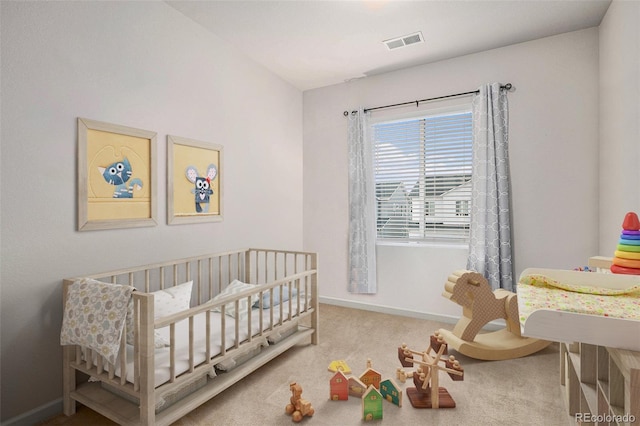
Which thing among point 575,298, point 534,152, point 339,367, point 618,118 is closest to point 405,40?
point 534,152

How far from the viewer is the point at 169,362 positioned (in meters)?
1.60

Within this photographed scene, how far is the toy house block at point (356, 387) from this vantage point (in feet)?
6.17

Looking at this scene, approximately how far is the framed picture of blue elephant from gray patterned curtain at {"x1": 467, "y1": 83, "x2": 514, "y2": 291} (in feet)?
7.31

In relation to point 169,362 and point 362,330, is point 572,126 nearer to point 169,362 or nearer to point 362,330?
point 362,330

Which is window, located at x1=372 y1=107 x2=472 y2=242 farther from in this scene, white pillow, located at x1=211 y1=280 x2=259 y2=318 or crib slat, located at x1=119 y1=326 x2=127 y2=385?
crib slat, located at x1=119 y1=326 x2=127 y2=385

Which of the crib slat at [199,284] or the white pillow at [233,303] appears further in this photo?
the crib slat at [199,284]

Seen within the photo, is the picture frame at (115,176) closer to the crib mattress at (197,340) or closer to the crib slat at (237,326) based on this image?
the crib mattress at (197,340)

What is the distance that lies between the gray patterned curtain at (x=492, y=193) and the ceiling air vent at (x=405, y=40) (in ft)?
2.38

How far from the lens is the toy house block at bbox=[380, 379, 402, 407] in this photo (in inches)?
71.3

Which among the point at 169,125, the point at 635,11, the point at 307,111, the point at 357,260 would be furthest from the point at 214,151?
the point at 635,11

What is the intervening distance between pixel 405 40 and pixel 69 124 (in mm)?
2483

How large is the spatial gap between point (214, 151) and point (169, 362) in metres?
1.67

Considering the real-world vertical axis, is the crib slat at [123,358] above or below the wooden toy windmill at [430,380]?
above
